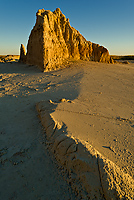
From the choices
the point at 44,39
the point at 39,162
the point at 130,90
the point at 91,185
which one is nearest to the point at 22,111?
the point at 39,162

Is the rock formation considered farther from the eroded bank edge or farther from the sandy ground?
the eroded bank edge

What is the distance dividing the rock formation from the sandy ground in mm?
4271

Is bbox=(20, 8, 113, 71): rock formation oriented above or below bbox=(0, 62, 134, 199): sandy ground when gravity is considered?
above

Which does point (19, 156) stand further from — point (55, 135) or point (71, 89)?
point (71, 89)

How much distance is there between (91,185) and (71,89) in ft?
13.0

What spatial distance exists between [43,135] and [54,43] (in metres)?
7.99

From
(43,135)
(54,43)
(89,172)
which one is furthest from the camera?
(54,43)

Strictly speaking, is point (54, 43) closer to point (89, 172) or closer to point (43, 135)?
point (43, 135)

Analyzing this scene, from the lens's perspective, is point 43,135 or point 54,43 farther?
point 54,43

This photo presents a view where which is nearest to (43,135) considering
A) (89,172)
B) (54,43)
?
(89,172)

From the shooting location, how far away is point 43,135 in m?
2.79

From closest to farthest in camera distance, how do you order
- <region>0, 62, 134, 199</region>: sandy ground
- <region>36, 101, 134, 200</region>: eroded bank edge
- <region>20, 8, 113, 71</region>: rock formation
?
<region>36, 101, 134, 200</region>: eroded bank edge → <region>0, 62, 134, 199</region>: sandy ground → <region>20, 8, 113, 71</region>: rock formation

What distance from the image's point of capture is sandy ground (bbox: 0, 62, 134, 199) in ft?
5.99

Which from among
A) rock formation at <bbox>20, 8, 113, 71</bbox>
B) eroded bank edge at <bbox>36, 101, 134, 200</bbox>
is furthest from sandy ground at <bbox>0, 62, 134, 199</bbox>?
rock formation at <bbox>20, 8, 113, 71</bbox>
